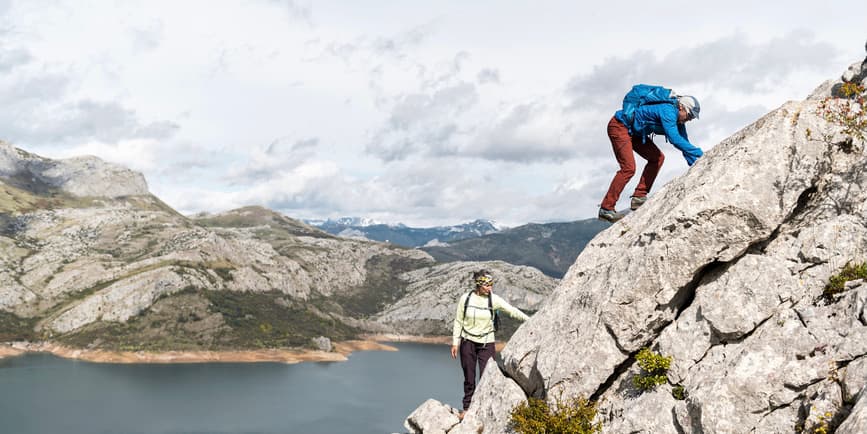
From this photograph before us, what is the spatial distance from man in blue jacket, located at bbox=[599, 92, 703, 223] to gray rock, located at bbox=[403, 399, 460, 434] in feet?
27.7

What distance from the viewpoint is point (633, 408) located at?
39.8 feet

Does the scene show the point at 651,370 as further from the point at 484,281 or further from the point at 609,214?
the point at 609,214

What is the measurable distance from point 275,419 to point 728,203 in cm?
14995

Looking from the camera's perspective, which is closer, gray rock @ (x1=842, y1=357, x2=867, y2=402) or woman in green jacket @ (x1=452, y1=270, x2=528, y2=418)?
gray rock @ (x1=842, y1=357, x2=867, y2=402)

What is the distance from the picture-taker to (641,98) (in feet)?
53.4

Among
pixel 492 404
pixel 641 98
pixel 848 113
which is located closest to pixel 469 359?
pixel 492 404

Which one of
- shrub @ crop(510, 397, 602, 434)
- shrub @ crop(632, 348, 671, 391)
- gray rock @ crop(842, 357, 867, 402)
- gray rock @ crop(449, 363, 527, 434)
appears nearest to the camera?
gray rock @ crop(842, 357, 867, 402)

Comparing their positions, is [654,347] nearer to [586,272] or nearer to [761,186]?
[586,272]

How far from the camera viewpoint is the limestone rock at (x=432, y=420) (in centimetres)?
1680

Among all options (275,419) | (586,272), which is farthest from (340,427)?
(586,272)

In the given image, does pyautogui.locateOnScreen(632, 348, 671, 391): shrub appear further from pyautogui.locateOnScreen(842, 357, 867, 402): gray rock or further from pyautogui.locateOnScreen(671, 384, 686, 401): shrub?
pyautogui.locateOnScreen(842, 357, 867, 402): gray rock

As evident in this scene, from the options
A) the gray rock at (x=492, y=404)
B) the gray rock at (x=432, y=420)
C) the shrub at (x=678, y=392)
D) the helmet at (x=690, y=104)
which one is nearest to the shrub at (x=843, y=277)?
the shrub at (x=678, y=392)

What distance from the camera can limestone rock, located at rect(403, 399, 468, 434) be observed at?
16.8 metres

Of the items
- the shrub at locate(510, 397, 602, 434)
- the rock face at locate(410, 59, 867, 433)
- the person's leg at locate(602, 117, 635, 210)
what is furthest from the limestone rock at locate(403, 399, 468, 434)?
the person's leg at locate(602, 117, 635, 210)
